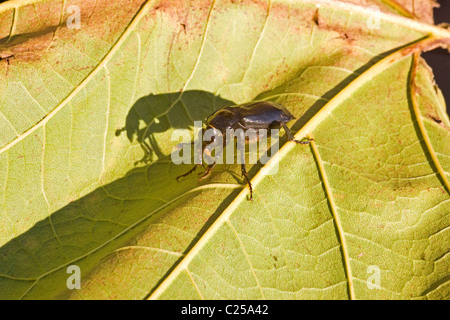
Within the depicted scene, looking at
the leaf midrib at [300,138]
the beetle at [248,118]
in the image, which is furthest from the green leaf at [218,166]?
the beetle at [248,118]

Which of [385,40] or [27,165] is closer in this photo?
[27,165]

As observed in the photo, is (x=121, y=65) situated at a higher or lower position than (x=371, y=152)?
higher

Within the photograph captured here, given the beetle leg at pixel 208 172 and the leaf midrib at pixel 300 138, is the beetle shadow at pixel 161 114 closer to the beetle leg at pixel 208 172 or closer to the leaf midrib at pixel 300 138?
the beetle leg at pixel 208 172

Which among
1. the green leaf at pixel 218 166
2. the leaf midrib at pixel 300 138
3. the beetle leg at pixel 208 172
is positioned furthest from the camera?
the beetle leg at pixel 208 172

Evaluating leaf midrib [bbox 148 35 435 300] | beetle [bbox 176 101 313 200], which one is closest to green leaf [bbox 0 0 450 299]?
leaf midrib [bbox 148 35 435 300]

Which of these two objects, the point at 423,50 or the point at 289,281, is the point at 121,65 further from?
the point at 423,50

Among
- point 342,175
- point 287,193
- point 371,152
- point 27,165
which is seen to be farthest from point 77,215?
point 371,152
